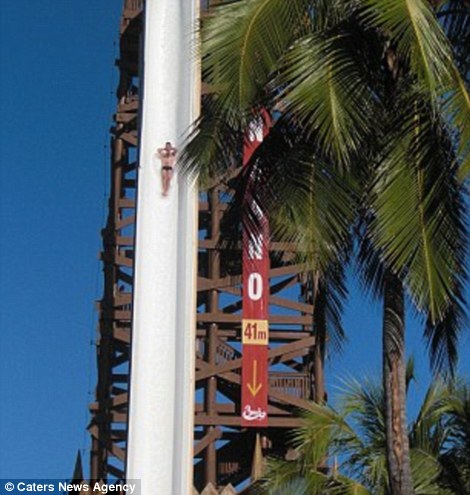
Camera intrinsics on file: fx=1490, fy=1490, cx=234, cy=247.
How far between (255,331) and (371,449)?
23465 mm

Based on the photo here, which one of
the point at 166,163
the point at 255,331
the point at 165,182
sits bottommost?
the point at 255,331

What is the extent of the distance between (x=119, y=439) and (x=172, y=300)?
16503mm

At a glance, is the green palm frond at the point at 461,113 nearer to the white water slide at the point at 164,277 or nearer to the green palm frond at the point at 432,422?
the green palm frond at the point at 432,422

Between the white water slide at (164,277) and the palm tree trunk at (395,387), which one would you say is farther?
the white water slide at (164,277)

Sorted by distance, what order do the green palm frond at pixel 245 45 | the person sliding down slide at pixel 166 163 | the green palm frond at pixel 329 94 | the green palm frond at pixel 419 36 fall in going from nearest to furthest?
the green palm frond at pixel 419 36 → the green palm frond at pixel 329 94 → the green palm frond at pixel 245 45 → the person sliding down slide at pixel 166 163

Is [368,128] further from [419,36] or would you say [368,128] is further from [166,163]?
[166,163]

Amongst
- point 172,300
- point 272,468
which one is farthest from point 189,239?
point 272,468

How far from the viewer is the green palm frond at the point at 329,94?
49.5 feet

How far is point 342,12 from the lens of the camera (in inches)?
621

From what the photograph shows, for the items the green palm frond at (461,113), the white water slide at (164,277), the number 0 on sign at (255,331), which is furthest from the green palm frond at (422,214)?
the number 0 on sign at (255,331)

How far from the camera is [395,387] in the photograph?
1543 cm

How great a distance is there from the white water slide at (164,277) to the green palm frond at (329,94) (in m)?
13.7

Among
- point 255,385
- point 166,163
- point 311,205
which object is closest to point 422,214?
point 311,205

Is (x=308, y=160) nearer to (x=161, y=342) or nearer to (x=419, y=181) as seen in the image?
(x=419, y=181)
